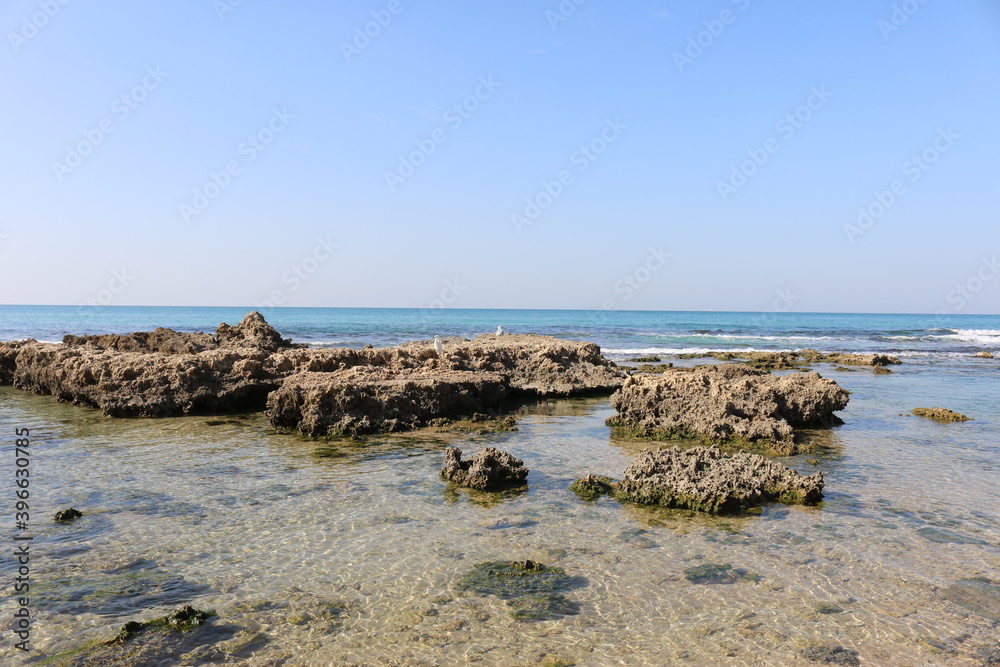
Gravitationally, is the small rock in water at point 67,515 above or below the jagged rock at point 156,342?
below

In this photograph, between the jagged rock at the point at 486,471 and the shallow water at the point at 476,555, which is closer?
the shallow water at the point at 476,555

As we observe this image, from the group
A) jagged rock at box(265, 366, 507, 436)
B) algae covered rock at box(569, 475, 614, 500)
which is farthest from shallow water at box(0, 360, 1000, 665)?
jagged rock at box(265, 366, 507, 436)

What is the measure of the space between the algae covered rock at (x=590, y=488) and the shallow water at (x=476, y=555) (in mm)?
142

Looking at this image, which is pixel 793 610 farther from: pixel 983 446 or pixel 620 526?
pixel 983 446

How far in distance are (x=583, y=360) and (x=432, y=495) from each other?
8.86 meters

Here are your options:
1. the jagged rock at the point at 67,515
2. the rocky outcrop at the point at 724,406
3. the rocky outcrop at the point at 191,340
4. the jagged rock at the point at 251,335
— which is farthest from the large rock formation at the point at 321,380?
the jagged rock at the point at 67,515

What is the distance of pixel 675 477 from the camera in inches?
255

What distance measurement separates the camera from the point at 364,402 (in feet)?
32.6

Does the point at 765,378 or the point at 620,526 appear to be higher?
the point at 765,378

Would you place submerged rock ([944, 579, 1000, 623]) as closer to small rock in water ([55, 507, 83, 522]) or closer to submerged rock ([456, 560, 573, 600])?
submerged rock ([456, 560, 573, 600])

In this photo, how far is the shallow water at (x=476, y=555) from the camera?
12.5 ft

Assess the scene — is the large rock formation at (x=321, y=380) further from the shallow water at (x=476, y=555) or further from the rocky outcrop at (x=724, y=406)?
the rocky outcrop at (x=724, y=406)

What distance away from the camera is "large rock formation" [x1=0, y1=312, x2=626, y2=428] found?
993 centimetres

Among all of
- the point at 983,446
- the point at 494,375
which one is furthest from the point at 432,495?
the point at 983,446
